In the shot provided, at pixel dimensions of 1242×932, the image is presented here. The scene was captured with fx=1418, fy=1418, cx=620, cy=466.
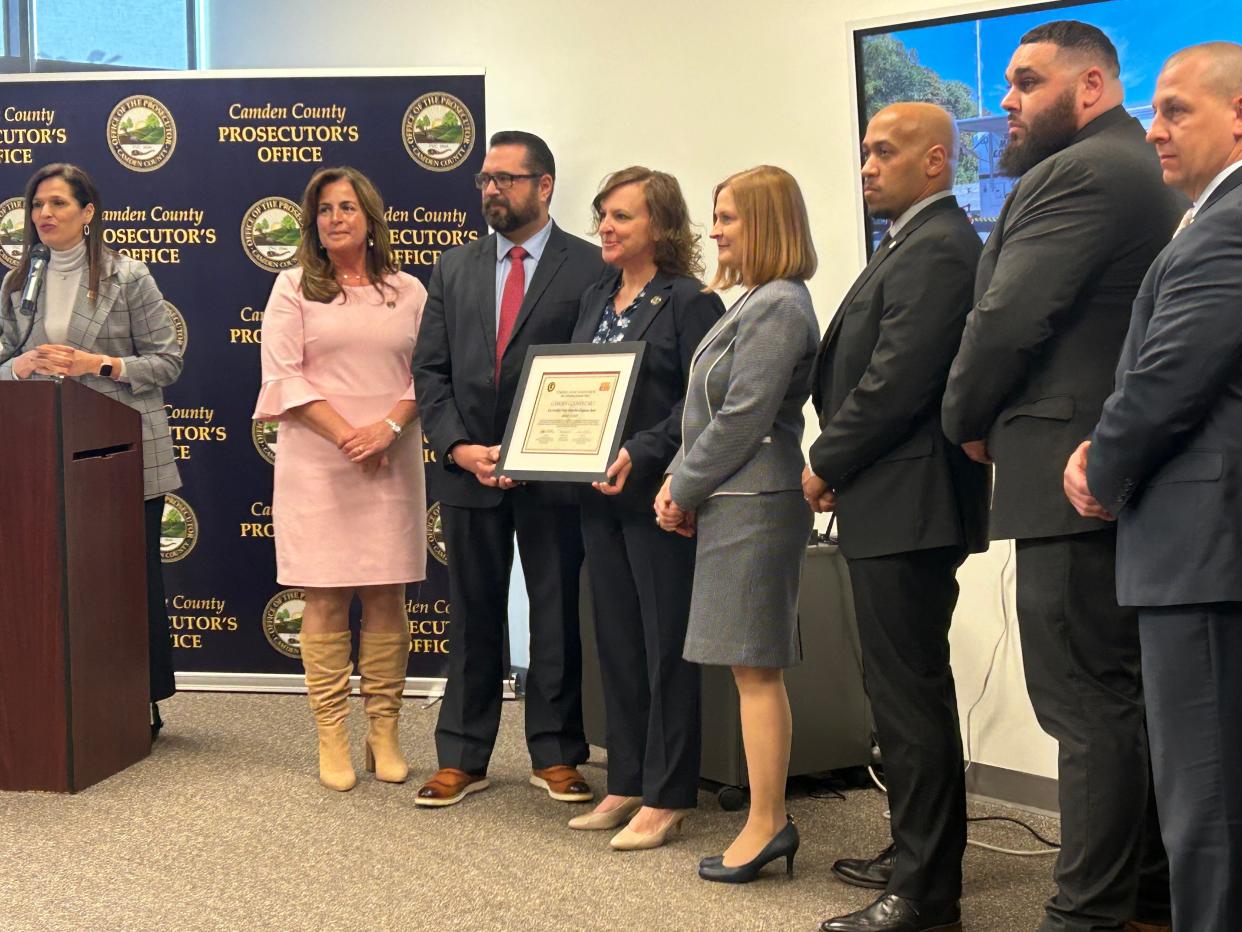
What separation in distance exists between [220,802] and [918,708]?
2054mm

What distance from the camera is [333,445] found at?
13.3 ft

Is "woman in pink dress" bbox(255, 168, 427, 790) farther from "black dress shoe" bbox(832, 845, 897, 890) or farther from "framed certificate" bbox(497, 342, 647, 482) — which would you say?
"black dress shoe" bbox(832, 845, 897, 890)

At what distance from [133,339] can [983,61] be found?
9.30 ft

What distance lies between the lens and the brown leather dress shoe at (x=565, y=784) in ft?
12.8

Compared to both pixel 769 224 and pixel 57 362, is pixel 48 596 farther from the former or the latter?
pixel 769 224

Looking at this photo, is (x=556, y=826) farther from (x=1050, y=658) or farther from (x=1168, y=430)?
(x=1168, y=430)

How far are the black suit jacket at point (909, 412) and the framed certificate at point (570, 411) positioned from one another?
0.71 m

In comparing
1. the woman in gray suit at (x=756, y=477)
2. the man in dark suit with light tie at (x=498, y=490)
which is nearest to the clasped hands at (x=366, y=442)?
the man in dark suit with light tie at (x=498, y=490)

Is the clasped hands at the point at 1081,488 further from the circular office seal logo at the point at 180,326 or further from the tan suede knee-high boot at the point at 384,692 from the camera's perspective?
the circular office seal logo at the point at 180,326

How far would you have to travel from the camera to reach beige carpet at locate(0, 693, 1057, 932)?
117 inches

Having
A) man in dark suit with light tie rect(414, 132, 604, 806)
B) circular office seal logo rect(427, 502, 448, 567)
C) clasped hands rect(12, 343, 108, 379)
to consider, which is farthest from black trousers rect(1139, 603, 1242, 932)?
circular office seal logo rect(427, 502, 448, 567)

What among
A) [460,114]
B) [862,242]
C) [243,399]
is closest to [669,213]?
[862,242]

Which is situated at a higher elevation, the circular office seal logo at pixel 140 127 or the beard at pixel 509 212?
the circular office seal logo at pixel 140 127

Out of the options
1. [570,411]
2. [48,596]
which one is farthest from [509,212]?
[48,596]
